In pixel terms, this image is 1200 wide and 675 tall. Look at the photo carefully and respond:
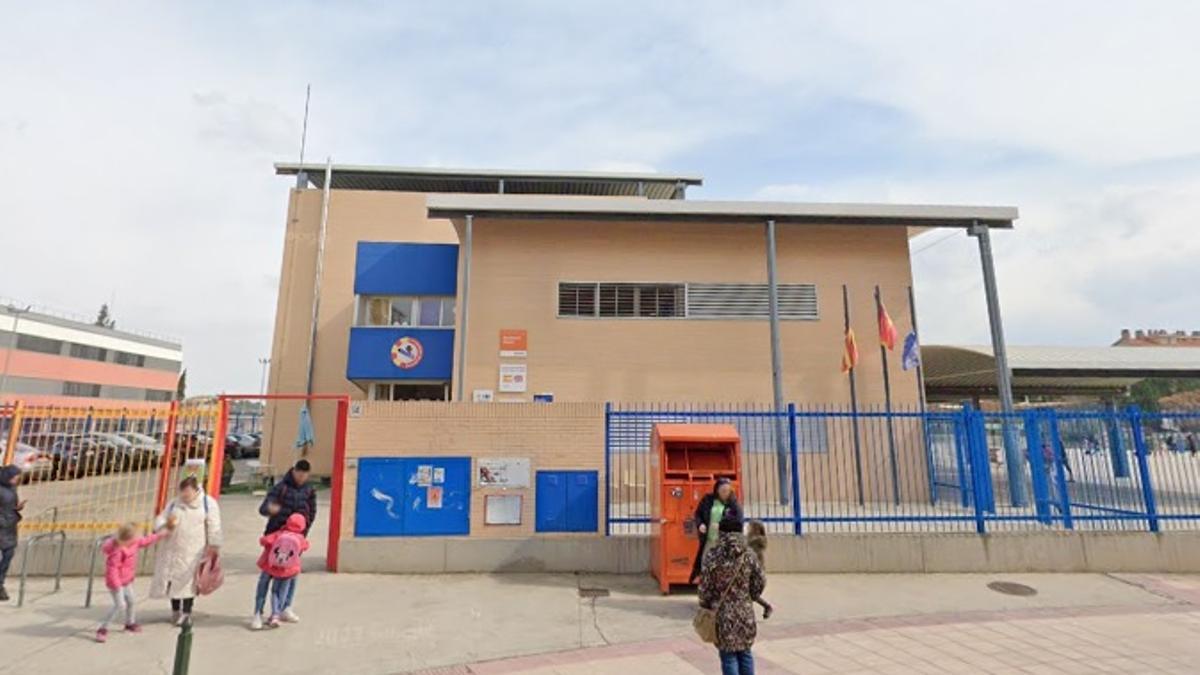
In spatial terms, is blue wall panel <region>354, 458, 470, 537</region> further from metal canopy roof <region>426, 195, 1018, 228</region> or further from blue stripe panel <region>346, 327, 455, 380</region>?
blue stripe panel <region>346, 327, 455, 380</region>

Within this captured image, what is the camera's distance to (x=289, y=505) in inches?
265

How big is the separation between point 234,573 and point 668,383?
10060mm

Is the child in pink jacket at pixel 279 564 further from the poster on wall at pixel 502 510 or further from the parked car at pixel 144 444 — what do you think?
the parked car at pixel 144 444

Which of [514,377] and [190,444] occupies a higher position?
[514,377]

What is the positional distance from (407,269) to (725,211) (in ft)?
31.3

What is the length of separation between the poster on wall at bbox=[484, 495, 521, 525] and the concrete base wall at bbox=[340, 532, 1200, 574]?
0.92ft

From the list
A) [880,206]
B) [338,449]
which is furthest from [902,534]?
[880,206]

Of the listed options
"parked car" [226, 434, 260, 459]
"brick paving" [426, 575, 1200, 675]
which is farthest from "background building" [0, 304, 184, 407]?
"brick paving" [426, 575, 1200, 675]

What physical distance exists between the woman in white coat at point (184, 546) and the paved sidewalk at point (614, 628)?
0.45 metres

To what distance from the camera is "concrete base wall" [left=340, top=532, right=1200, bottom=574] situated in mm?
8516

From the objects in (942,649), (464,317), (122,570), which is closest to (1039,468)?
(942,649)

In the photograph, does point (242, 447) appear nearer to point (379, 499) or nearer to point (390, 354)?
point (390, 354)

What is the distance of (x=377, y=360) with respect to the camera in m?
17.3

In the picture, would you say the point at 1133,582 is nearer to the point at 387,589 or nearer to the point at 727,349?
the point at 727,349
